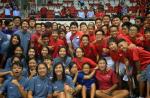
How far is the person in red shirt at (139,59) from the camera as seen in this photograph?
6445 millimetres

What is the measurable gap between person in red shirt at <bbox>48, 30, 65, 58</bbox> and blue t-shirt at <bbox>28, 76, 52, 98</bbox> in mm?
1509

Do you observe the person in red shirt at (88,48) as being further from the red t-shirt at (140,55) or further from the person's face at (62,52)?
the red t-shirt at (140,55)

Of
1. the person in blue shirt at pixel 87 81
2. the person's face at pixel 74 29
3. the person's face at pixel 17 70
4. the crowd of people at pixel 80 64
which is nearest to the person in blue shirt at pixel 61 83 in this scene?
the crowd of people at pixel 80 64

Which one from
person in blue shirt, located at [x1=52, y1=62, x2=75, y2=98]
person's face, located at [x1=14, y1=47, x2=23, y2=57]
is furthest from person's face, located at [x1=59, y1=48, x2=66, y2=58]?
person's face, located at [x1=14, y1=47, x2=23, y2=57]

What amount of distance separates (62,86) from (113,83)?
1.02 m

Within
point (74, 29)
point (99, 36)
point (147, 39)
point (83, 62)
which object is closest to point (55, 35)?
point (74, 29)

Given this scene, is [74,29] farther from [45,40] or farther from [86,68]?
[86,68]

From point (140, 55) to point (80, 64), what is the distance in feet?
4.14

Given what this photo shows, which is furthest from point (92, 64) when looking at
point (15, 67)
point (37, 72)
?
point (15, 67)

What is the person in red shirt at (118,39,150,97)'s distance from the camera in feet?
21.1

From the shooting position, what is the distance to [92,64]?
23.0ft

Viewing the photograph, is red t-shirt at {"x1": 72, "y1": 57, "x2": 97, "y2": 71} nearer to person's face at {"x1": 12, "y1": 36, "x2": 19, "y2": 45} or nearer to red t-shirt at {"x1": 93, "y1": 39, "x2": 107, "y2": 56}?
red t-shirt at {"x1": 93, "y1": 39, "x2": 107, "y2": 56}

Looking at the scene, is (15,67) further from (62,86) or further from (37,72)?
(62,86)

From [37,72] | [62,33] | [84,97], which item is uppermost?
[62,33]
